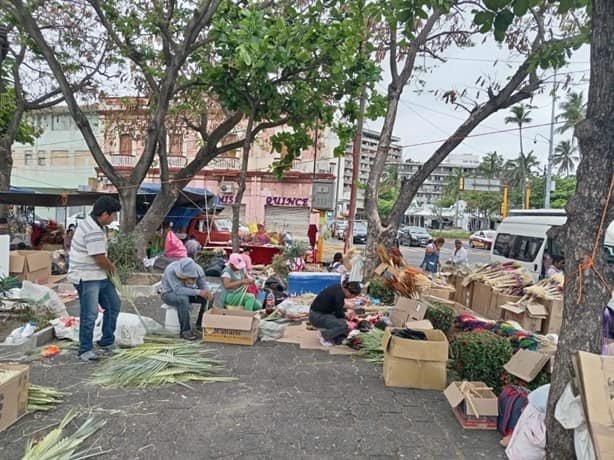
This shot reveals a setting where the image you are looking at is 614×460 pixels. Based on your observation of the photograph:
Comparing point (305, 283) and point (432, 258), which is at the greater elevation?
point (432, 258)

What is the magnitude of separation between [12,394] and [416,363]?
3684mm

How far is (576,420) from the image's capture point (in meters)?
2.67

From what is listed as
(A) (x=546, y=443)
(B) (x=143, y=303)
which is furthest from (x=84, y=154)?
(A) (x=546, y=443)

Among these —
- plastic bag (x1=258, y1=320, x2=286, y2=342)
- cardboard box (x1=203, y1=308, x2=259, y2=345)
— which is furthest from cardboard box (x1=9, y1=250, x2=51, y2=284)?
plastic bag (x1=258, y1=320, x2=286, y2=342)

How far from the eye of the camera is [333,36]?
28.1 feet

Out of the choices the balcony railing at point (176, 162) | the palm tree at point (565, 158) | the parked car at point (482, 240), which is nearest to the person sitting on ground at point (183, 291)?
the balcony railing at point (176, 162)

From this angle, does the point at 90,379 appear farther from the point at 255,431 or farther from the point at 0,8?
the point at 0,8

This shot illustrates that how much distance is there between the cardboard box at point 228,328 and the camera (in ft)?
18.9

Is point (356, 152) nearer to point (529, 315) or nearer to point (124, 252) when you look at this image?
point (124, 252)

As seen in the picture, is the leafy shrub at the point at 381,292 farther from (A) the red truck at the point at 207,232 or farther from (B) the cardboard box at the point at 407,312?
(A) the red truck at the point at 207,232

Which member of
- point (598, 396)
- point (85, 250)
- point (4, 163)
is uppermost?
point (4, 163)

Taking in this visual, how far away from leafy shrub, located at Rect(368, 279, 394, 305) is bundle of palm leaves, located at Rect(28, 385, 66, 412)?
5.78m

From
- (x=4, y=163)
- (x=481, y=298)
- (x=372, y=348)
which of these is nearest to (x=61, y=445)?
(x=372, y=348)

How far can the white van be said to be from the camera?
10382 millimetres
